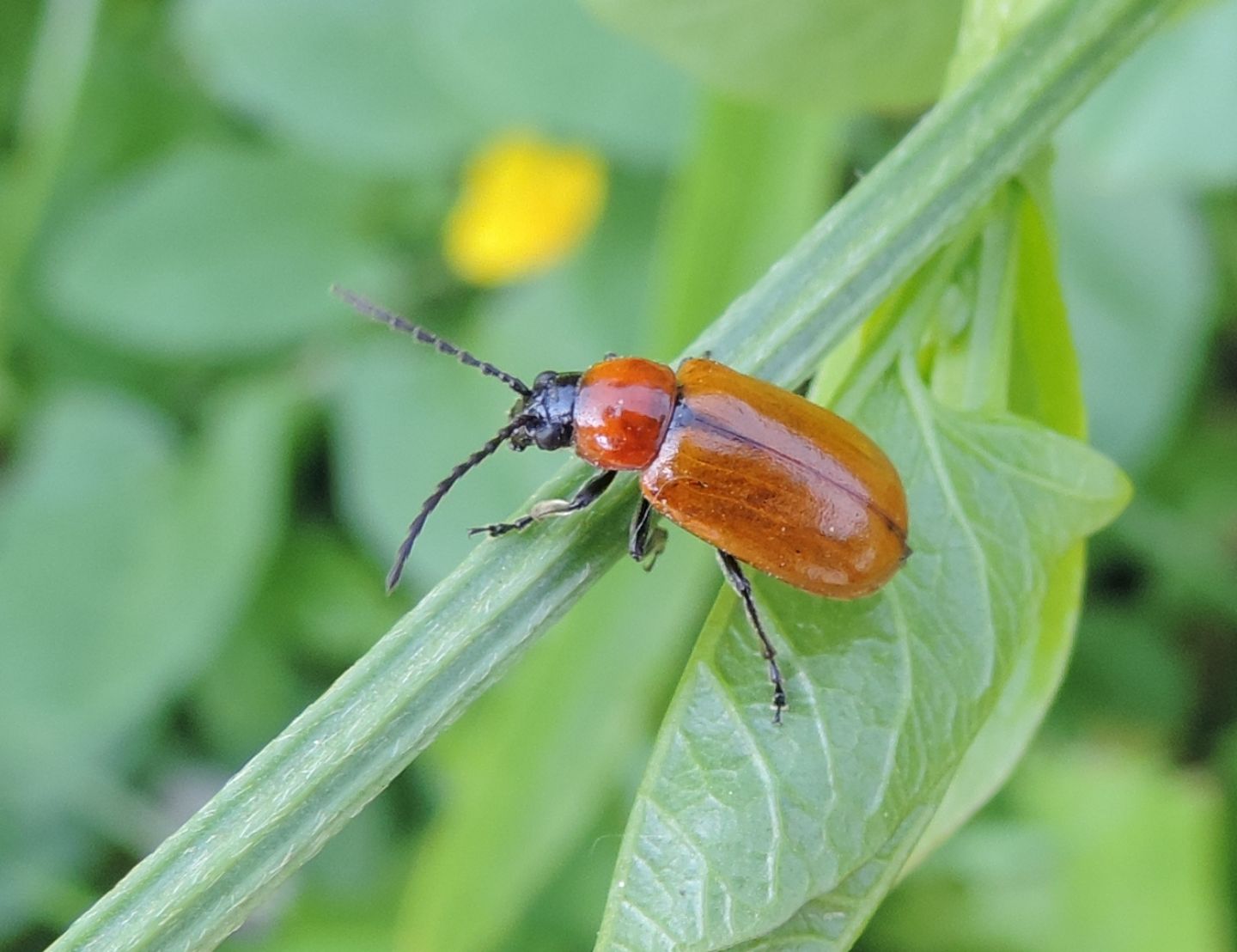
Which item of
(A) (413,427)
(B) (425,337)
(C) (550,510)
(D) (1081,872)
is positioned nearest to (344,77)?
(A) (413,427)

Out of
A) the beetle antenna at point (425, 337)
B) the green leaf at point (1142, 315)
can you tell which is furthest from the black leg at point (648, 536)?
the green leaf at point (1142, 315)

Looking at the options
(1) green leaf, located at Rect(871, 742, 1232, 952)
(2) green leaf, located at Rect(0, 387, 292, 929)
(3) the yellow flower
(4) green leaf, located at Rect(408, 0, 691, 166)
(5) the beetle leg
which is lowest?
(2) green leaf, located at Rect(0, 387, 292, 929)

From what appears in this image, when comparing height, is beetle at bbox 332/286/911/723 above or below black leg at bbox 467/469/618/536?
above

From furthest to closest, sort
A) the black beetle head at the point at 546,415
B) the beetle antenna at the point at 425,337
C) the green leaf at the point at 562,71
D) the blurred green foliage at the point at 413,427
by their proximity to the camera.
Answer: the green leaf at the point at 562,71 < the blurred green foliage at the point at 413,427 < the black beetle head at the point at 546,415 < the beetle antenna at the point at 425,337

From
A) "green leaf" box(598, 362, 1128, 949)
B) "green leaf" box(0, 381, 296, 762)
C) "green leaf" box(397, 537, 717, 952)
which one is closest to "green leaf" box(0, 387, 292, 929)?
"green leaf" box(0, 381, 296, 762)

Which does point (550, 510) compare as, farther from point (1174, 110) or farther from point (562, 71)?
point (562, 71)

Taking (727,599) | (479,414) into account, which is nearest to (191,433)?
(479,414)

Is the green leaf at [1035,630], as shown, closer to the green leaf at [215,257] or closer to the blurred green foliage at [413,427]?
the blurred green foliage at [413,427]

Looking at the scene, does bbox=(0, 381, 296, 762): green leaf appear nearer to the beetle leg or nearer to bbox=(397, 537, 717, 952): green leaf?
bbox=(397, 537, 717, 952): green leaf
